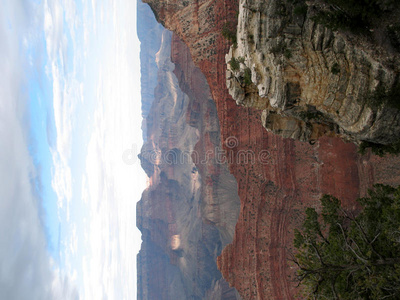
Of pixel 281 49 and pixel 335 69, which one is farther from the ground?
pixel 281 49

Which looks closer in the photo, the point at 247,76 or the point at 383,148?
the point at 383,148

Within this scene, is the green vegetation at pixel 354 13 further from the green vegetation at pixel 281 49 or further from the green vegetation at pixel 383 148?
the green vegetation at pixel 383 148

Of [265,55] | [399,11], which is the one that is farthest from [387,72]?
[265,55]

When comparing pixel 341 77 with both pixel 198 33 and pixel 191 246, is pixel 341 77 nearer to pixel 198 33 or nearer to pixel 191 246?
pixel 198 33

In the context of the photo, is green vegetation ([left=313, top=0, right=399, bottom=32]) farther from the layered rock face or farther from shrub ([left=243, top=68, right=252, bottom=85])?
the layered rock face

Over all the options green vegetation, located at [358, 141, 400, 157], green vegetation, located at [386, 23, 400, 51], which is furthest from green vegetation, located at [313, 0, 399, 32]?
green vegetation, located at [358, 141, 400, 157]

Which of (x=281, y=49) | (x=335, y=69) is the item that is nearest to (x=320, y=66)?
(x=335, y=69)

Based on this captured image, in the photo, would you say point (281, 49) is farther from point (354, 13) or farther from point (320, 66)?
point (354, 13)
